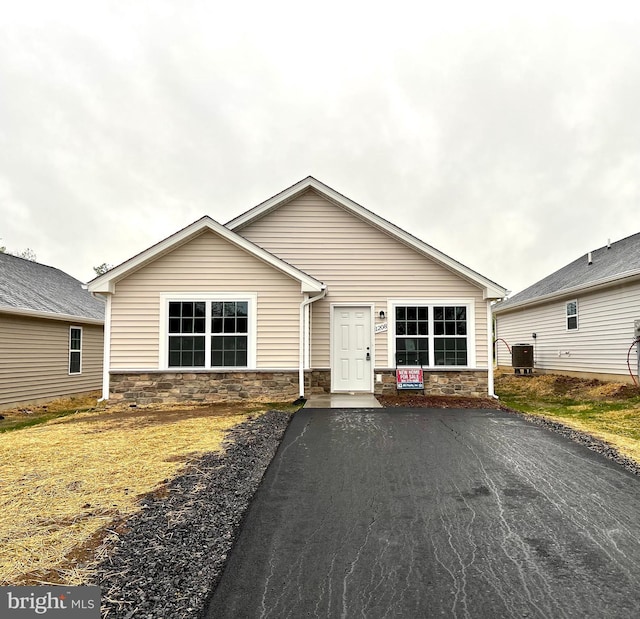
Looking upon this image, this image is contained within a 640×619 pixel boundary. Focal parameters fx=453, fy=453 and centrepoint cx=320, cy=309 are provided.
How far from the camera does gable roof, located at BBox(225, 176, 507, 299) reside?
1205 cm

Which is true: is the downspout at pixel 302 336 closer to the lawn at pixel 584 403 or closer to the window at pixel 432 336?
the window at pixel 432 336

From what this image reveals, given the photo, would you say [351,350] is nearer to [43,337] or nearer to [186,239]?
[186,239]

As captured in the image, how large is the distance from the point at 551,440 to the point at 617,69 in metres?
15.0

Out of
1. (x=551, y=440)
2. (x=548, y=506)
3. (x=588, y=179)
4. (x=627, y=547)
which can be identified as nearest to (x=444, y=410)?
(x=551, y=440)

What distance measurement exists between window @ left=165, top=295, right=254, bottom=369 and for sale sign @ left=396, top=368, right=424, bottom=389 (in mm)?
4040

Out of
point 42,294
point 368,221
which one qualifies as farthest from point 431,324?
point 42,294

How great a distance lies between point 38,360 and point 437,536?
14108 mm

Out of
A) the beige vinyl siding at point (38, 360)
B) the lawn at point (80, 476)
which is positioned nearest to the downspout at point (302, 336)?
the lawn at point (80, 476)

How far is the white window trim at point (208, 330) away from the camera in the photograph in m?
11.1

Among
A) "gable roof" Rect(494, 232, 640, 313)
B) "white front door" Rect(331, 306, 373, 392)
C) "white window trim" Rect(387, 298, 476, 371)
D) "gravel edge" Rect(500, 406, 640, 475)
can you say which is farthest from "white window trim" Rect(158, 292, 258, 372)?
"gable roof" Rect(494, 232, 640, 313)

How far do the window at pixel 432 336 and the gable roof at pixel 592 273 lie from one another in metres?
5.80

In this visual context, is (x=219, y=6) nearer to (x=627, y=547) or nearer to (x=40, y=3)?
(x=40, y=3)

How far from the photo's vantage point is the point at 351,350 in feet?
41.1

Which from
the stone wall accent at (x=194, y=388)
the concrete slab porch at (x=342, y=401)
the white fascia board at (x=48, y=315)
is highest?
the white fascia board at (x=48, y=315)
